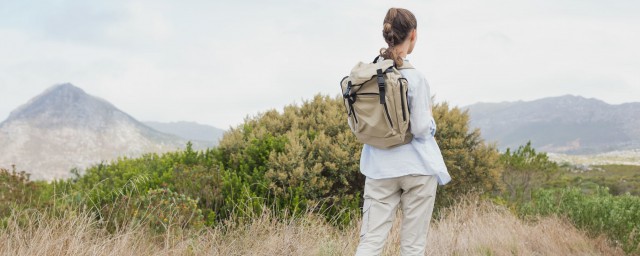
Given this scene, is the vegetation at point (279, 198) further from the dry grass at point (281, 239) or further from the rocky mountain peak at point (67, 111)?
the rocky mountain peak at point (67, 111)

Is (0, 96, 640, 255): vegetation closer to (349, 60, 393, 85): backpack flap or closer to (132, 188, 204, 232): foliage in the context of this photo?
(132, 188, 204, 232): foliage

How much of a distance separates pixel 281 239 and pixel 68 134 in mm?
133797

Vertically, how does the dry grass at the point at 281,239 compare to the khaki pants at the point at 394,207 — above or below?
below

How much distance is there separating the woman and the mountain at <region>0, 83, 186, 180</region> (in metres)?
88.8

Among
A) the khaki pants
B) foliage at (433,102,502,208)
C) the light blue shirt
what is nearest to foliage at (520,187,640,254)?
foliage at (433,102,502,208)

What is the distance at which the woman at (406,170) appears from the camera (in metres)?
3.99

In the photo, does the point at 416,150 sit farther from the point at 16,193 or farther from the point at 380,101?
the point at 16,193

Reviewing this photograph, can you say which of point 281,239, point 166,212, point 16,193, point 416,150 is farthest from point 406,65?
point 16,193

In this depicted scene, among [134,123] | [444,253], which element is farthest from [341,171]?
[134,123]

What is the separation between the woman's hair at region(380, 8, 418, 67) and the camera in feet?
13.4

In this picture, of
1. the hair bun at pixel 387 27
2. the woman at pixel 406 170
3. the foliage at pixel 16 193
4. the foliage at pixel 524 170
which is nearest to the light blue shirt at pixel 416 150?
the woman at pixel 406 170

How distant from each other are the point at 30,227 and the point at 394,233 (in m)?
3.38

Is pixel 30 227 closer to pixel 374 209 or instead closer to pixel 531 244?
pixel 374 209

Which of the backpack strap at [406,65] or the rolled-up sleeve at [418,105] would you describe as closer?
the rolled-up sleeve at [418,105]
